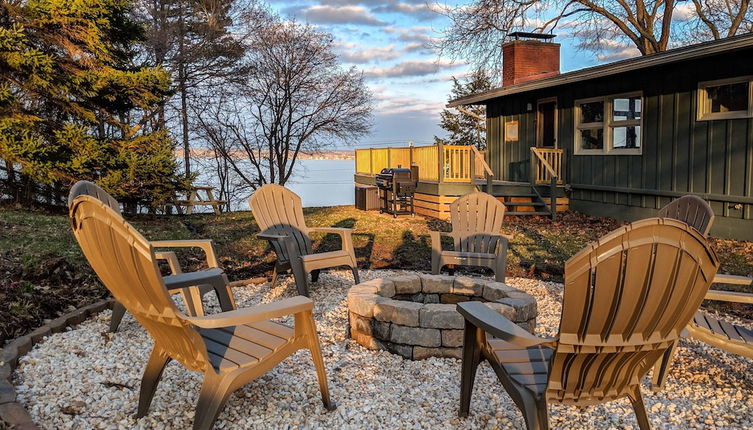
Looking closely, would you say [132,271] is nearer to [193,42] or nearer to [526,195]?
[526,195]

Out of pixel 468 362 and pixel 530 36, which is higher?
pixel 530 36

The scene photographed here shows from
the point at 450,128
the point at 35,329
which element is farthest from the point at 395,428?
the point at 450,128

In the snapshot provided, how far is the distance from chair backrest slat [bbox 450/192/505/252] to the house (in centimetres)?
502

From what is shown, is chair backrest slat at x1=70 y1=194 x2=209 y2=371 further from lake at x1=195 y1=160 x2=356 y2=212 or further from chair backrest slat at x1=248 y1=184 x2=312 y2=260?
lake at x1=195 y1=160 x2=356 y2=212

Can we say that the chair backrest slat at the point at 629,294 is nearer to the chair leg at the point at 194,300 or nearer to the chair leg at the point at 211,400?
the chair leg at the point at 211,400

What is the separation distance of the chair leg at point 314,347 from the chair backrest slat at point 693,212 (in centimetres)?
225

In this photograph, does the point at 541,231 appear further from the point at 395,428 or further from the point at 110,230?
the point at 110,230

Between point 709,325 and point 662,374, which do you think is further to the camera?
point 662,374

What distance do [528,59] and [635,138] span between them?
532cm

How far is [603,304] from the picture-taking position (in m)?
1.93

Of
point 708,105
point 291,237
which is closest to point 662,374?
point 291,237

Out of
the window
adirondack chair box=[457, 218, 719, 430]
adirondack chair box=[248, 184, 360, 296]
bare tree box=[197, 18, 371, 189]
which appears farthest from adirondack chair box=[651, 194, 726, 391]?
bare tree box=[197, 18, 371, 189]

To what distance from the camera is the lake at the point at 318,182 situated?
1859 centimetres

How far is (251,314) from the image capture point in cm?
235
